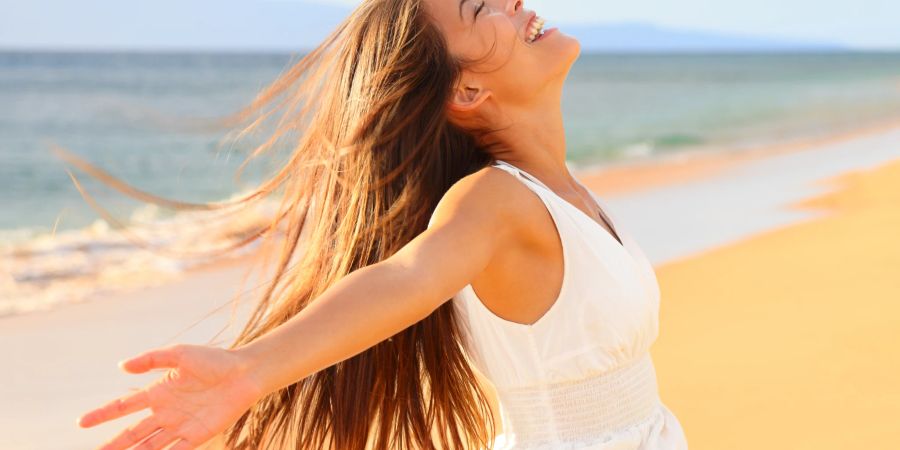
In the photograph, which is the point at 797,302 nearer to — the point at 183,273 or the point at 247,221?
the point at 247,221

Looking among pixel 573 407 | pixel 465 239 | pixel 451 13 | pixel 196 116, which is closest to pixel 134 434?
pixel 465 239

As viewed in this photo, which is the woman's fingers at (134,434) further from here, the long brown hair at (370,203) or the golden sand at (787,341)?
the golden sand at (787,341)

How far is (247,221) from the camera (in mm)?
2938

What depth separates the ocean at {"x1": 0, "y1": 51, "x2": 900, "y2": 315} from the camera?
704cm

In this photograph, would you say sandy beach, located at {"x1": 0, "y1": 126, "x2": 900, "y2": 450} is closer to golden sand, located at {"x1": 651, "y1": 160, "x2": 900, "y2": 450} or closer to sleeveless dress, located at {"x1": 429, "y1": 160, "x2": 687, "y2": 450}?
golden sand, located at {"x1": 651, "y1": 160, "x2": 900, "y2": 450}

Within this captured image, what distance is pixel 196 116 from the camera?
22.5m

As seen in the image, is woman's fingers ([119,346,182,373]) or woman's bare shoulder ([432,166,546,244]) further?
woman's bare shoulder ([432,166,546,244])

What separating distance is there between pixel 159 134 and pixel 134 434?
17.4 metres

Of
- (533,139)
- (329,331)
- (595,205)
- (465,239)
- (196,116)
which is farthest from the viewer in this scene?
(196,116)

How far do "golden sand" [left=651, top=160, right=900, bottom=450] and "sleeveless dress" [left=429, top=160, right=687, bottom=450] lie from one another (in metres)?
1.46

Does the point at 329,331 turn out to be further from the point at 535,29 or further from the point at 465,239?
the point at 535,29

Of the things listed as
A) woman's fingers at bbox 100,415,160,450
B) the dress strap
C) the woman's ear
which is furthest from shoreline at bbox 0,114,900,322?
woman's fingers at bbox 100,415,160,450

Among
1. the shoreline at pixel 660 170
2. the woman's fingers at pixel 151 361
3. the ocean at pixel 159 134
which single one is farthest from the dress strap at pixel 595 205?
the shoreline at pixel 660 170

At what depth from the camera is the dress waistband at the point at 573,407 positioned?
2.14 metres
